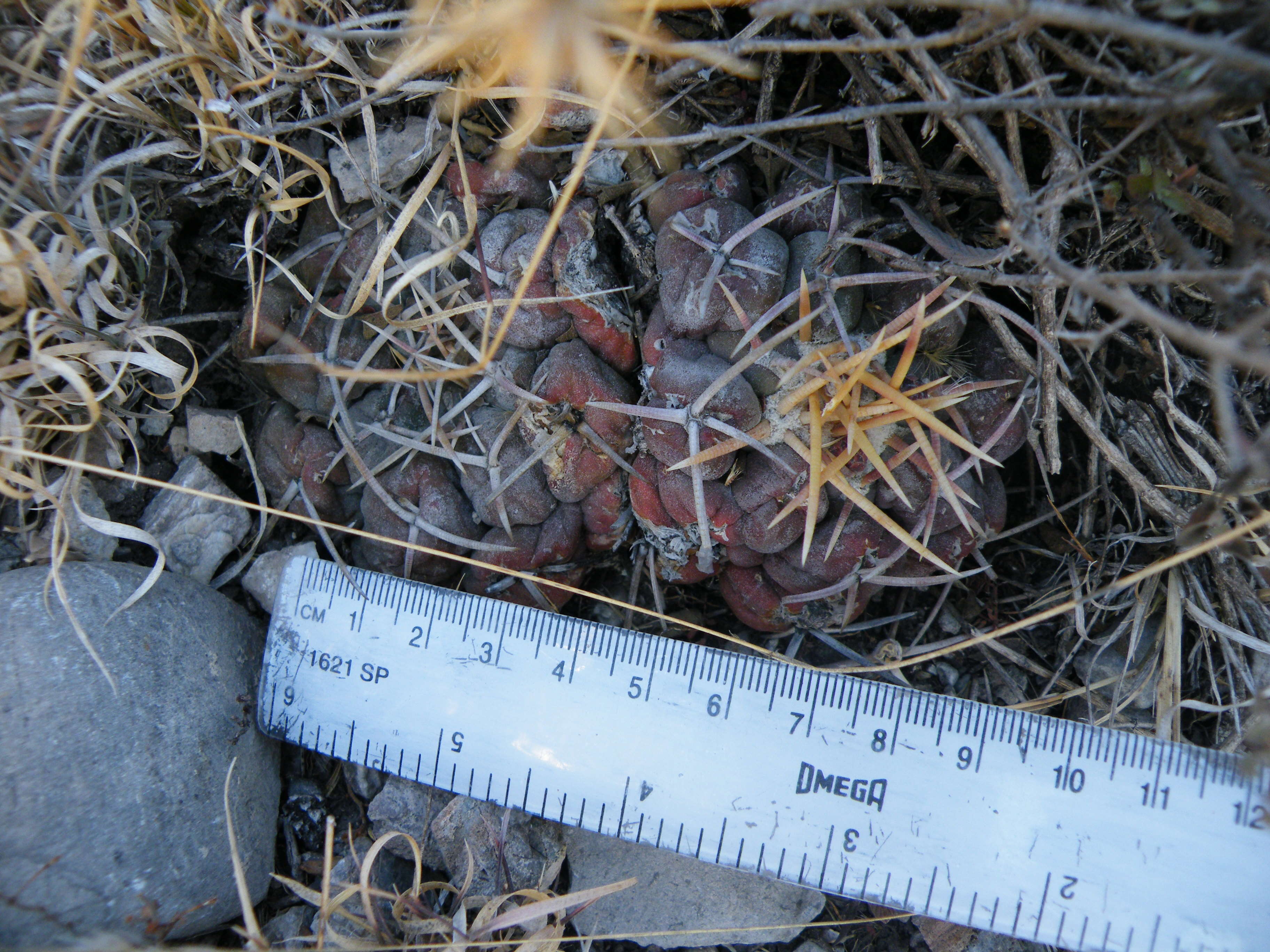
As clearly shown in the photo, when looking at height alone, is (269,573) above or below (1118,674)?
below

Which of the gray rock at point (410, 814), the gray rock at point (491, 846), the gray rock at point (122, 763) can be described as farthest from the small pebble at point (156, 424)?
the gray rock at point (491, 846)

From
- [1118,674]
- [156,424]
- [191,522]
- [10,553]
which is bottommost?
[10,553]

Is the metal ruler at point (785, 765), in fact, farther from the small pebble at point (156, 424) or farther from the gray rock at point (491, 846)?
the small pebble at point (156, 424)

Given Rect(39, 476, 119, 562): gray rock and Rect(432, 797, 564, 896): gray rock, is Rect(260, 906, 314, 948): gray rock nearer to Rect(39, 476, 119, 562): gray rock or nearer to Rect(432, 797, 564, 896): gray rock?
Rect(432, 797, 564, 896): gray rock

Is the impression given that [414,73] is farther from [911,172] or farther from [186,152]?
[911,172]

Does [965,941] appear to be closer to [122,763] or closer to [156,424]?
[122,763]


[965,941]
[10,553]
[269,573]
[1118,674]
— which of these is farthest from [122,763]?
[1118,674]

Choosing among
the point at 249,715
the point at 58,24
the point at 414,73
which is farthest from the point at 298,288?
the point at 249,715
